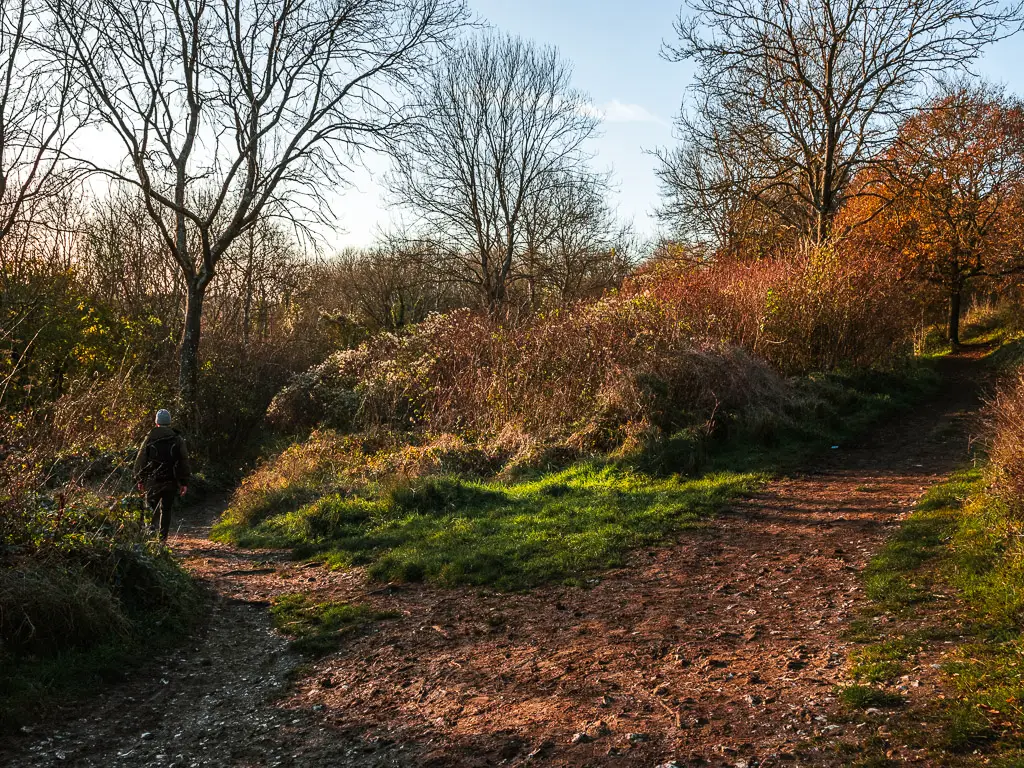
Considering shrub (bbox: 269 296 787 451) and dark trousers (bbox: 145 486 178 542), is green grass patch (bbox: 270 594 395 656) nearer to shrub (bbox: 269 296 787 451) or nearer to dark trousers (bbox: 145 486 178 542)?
dark trousers (bbox: 145 486 178 542)

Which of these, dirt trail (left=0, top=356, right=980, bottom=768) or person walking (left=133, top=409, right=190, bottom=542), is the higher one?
person walking (left=133, top=409, right=190, bottom=542)

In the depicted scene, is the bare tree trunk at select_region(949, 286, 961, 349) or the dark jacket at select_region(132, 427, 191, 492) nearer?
the dark jacket at select_region(132, 427, 191, 492)

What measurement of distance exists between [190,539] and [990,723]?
36.7ft

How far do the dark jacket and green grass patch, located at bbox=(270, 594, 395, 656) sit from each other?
147 inches

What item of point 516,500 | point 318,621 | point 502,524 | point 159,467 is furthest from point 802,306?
point 159,467

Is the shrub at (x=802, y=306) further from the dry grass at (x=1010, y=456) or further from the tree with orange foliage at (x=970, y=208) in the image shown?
the tree with orange foliage at (x=970, y=208)

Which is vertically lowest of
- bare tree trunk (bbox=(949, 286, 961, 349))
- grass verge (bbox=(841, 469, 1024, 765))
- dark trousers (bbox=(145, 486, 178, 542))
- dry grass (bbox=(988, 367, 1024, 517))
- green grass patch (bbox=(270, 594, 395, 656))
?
green grass patch (bbox=(270, 594, 395, 656))

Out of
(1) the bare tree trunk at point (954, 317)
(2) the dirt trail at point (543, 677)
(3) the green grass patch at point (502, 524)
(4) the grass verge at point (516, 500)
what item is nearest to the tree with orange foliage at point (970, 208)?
(1) the bare tree trunk at point (954, 317)

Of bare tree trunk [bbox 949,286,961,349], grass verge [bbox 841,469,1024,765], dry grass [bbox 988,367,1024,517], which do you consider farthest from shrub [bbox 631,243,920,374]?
bare tree trunk [bbox 949,286,961,349]

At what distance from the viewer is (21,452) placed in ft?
22.5

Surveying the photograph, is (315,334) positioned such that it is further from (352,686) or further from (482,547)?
(352,686)

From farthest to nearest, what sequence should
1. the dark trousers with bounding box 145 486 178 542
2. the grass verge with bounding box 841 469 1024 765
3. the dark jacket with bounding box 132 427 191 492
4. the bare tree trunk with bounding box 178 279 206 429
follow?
the bare tree trunk with bounding box 178 279 206 429 → the dark trousers with bounding box 145 486 178 542 → the dark jacket with bounding box 132 427 191 492 → the grass verge with bounding box 841 469 1024 765

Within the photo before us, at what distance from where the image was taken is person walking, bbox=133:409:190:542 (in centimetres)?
1052

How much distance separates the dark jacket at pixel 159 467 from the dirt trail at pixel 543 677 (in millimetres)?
2770
